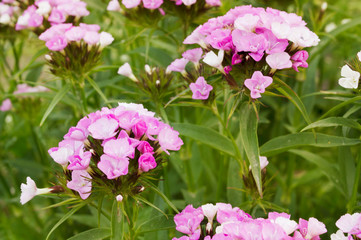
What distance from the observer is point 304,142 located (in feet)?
4.75

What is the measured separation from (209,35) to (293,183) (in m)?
1.34

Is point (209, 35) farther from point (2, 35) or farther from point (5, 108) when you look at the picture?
point (5, 108)

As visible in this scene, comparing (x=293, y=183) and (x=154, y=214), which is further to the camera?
(x=293, y=183)

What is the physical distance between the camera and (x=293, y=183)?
2436 mm

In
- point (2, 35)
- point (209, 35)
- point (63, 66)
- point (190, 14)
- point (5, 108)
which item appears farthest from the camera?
point (5, 108)

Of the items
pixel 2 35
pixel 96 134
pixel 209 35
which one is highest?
pixel 209 35

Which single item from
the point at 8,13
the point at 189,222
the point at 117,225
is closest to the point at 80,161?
the point at 117,225

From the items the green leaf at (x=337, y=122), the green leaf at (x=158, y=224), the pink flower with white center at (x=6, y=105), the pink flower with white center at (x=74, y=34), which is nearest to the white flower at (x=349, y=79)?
the green leaf at (x=337, y=122)

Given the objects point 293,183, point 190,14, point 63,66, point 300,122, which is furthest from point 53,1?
point 293,183

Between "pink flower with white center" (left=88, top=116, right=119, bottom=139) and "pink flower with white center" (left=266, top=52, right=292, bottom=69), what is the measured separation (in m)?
0.43

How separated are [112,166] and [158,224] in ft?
1.07

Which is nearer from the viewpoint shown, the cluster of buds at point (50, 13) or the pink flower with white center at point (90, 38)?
the pink flower with white center at point (90, 38)

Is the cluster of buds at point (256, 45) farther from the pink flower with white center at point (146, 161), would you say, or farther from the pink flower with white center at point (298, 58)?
the pink flower with white center at point (146, 161)

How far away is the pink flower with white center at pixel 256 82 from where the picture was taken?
48.6 inches
